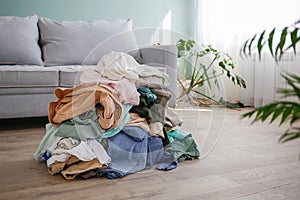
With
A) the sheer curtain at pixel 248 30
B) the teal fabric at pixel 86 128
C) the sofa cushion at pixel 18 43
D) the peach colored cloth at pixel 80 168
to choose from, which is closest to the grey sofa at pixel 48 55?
the sofa cushion at pixel 18 43

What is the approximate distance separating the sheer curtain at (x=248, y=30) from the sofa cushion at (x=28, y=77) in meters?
1.74

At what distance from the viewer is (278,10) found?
9.86 feet

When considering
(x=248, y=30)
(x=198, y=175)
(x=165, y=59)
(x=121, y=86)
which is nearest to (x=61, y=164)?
(x=121, y=86)

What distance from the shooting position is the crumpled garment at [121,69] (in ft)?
4.86

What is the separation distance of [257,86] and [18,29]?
223cm

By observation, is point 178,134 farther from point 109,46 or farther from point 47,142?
point 109,46

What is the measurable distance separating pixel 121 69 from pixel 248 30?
221cm

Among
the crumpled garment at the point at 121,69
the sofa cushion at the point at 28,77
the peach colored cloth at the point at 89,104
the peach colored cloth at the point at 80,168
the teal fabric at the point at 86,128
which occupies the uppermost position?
the crumpled garment at the point at 121,69

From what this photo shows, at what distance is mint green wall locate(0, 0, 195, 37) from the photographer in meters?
3.29

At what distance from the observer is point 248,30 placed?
333 centimetres

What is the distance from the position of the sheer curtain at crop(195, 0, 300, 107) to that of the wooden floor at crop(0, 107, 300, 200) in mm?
1288

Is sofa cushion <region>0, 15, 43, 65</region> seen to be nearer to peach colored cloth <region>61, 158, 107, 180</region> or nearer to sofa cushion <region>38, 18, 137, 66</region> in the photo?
sofa cushion <region>38, 18, 137, 66</region>

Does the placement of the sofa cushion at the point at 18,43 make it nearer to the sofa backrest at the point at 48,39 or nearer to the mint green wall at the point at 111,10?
the sofa backrest at the point at 48,39

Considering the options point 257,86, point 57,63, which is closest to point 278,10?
point 257,86
